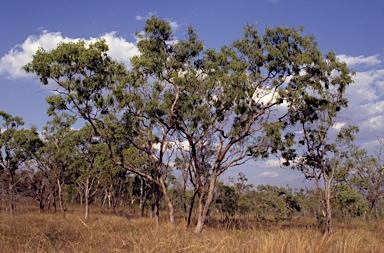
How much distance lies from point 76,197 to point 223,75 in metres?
50.6

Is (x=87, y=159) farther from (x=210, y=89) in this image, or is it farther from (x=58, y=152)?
(x=210, y=89)

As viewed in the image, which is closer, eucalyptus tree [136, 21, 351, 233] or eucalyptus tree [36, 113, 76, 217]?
eucalyptus tree [136, 21, 351, 233]

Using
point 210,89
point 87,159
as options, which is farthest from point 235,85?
point 87,159

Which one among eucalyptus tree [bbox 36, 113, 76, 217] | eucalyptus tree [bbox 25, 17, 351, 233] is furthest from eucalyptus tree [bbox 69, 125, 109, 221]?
eucalyptus tree [bbox 25, 17, 351, 233]

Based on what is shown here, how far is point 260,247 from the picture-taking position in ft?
17.3

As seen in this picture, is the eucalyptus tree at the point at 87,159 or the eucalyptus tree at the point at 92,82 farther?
the eucalyptus tree at the point at 87,159

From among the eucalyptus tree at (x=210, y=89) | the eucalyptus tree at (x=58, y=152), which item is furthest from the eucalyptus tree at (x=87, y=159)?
the eucalyptus tree at (x=210, y=89)

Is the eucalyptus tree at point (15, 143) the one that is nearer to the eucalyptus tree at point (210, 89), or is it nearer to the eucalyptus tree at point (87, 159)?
the eucalyptus tree at point (87, 159)

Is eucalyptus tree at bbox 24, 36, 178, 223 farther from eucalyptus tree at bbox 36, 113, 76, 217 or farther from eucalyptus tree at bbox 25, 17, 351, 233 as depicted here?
eucalyptus tree at bbox 36, 113, 76, 217

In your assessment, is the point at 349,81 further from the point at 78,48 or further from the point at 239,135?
the point at 78,48

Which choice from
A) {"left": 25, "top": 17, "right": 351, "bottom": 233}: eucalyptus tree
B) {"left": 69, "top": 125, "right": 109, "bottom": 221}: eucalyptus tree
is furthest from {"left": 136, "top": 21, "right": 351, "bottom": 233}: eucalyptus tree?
{"left": 69, "top": 125, "right": 109, "bottom": 221}: eucalyptus tree

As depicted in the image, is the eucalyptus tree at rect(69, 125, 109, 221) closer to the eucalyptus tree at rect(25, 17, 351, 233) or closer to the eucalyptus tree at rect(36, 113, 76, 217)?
the eucalyptus tree at rect(36, 113, 76, 217)

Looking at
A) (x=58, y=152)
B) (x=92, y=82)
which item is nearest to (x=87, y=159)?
(x=58, y=152)

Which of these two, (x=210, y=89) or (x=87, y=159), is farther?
(x=87, y=159)
